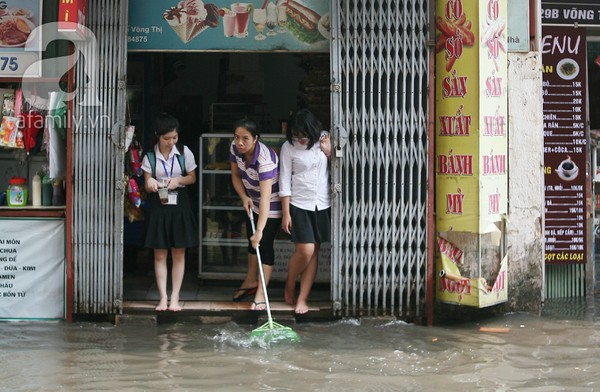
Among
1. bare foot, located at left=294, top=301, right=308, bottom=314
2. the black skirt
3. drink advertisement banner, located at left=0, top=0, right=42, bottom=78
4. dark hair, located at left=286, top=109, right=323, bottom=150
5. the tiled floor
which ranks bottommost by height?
bare foot, located at left=294, top=301, right=308, bottom=314

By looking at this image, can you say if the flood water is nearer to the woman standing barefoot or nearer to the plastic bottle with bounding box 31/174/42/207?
the woman standing barefoot

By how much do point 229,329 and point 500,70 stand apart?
3162mm

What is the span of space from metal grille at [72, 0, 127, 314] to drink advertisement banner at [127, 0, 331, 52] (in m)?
0.25

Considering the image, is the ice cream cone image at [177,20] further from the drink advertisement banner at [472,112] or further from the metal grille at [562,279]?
the metal grille at [562,279]

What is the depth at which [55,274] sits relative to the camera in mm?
8703

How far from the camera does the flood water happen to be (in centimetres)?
687

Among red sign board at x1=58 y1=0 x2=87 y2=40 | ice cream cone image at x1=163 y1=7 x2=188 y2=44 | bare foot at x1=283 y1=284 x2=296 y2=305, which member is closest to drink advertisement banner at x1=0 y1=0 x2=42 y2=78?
red sign board at x1=58 y1=0 x2=87 y2=40

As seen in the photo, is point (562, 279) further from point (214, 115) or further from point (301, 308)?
point (214, 115)

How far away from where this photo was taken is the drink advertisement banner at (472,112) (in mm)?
8352

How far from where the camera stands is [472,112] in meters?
8.41

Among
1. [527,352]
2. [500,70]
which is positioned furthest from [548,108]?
[527,352]

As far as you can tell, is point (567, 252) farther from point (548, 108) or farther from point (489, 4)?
point (489, 4)

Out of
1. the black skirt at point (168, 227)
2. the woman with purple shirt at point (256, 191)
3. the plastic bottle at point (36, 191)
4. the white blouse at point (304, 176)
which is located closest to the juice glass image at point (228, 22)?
the woman with purple shirt at point (256, 191)

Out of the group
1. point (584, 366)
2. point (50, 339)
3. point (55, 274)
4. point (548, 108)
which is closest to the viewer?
point (584, 366)
